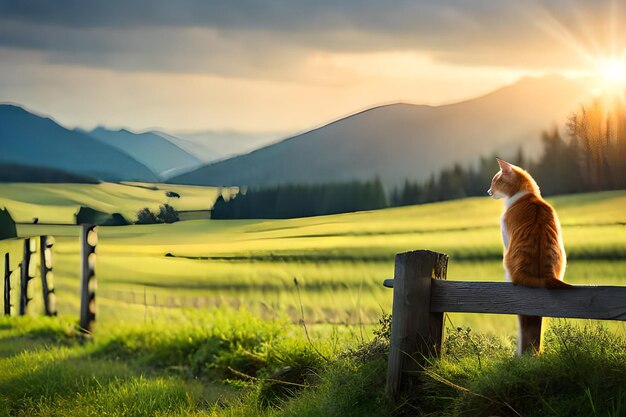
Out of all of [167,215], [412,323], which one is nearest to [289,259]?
[167,215]

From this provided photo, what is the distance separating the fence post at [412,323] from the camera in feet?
17.3

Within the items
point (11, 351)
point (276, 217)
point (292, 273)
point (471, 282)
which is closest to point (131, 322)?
point (11, 351)

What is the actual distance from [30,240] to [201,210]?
2.80m

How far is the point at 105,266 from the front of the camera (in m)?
13.3

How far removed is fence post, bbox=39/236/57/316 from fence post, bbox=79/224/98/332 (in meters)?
1.55

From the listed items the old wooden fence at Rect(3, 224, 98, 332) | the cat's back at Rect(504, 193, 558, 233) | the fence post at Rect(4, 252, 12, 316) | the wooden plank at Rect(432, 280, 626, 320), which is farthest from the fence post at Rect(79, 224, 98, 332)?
the cat's back at Rect(504, 193, 558, 233)

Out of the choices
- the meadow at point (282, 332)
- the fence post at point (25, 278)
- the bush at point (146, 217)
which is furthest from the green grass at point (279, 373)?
the bush at point (146, 217)

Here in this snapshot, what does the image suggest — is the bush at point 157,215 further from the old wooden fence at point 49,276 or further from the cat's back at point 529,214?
the cat's back at point 529,214

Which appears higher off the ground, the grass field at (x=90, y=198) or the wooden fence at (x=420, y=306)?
the grass field at (x=90, y=198)

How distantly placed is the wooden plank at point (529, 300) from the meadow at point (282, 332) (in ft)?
0.85

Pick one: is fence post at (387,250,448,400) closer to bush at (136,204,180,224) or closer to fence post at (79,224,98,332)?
fence post at (79,224,98,332)

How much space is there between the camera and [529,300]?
191 inches

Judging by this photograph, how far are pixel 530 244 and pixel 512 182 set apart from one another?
0.57 metres

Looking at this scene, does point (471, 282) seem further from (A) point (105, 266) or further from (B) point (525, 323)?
(A) point (105, 266)
